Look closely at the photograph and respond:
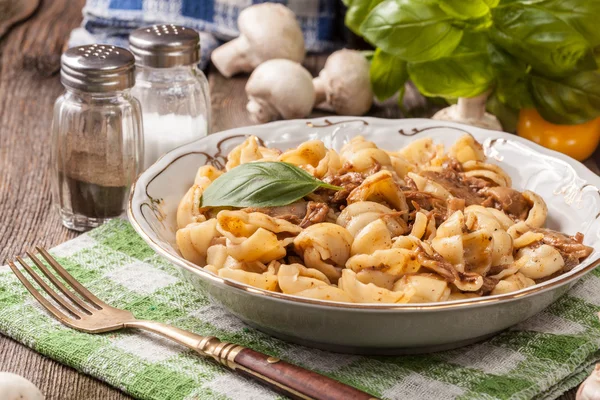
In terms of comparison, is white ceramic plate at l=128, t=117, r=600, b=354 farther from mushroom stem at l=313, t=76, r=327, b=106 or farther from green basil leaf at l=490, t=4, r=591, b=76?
mushroom stem at l=313, t=76, r=327, b=106

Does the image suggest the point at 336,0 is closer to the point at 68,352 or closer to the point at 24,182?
the point at 24,182

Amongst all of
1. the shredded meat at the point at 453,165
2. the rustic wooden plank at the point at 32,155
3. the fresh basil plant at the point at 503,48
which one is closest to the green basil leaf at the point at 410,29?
the fresh basil plant at the point at 503,48

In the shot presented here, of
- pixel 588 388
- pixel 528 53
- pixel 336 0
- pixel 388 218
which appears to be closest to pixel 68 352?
pixel 388 218

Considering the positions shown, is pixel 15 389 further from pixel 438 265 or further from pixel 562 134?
pixel 562 134

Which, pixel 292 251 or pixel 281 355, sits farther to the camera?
pixel 292 251

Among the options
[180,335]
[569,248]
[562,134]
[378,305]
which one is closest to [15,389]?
[180,335]

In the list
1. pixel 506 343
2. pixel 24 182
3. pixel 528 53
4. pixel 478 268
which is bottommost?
pixel 24 182

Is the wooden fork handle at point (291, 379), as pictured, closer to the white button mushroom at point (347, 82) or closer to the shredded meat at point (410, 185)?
the shredded meat at point (410, 185)

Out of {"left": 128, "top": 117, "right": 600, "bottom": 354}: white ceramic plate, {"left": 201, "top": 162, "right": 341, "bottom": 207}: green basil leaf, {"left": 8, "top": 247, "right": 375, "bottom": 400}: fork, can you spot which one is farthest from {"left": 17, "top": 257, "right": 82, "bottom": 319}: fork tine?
{"left": 201, "top": 162, "right": 341, "bottom": 207}: green basil leaf
